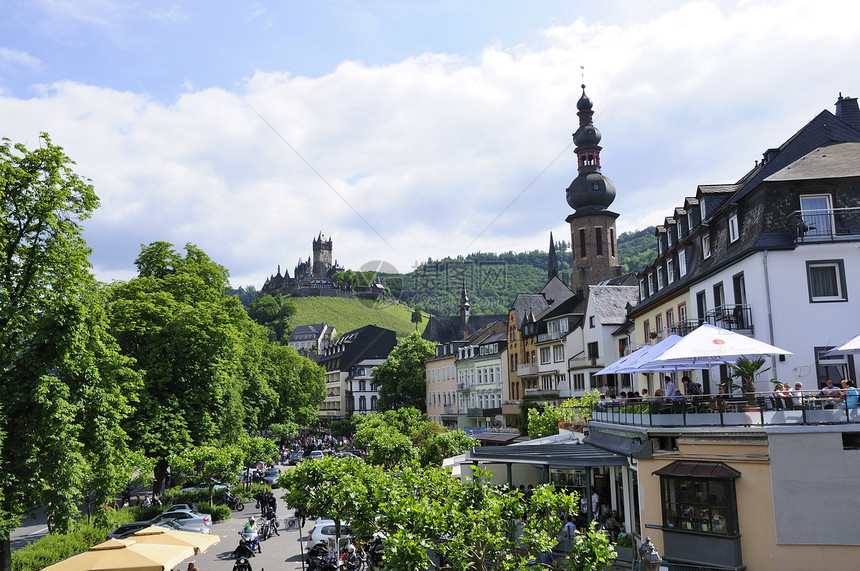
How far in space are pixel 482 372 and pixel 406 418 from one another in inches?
752

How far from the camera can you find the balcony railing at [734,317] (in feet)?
75.1

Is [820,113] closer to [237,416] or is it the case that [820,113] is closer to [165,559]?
[165,559]

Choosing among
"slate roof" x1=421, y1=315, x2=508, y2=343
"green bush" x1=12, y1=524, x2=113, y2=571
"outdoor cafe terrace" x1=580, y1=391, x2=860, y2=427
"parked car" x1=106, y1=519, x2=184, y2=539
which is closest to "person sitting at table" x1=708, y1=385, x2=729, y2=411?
"outdoor cafe terrace" x1=580, y1=391, x2=860, y2=427

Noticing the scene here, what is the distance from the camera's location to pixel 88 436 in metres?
20.5

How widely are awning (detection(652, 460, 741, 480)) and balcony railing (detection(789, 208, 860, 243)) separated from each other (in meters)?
8.25

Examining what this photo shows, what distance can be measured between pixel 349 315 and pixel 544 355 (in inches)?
A: 5264

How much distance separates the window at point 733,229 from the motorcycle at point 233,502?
2874 centimetres

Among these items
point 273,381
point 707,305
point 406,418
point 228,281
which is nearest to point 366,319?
point 273,381

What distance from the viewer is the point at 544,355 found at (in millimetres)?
59656

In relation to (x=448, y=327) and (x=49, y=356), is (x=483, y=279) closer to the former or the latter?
(x=448, y=327)

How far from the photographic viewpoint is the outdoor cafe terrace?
1702 cm

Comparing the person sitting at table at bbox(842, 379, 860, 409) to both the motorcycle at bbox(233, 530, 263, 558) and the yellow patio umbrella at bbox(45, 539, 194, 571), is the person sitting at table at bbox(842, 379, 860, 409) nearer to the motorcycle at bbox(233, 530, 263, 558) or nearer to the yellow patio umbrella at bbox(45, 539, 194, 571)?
the yellow patio umbrella at bbox(45, 539, 194, 571)

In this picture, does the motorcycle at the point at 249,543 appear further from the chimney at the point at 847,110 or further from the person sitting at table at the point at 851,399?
the chimney at the point at 847,110

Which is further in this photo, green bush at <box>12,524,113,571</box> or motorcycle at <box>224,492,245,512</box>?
motorcycle at <box>224,492,245,512</box>
